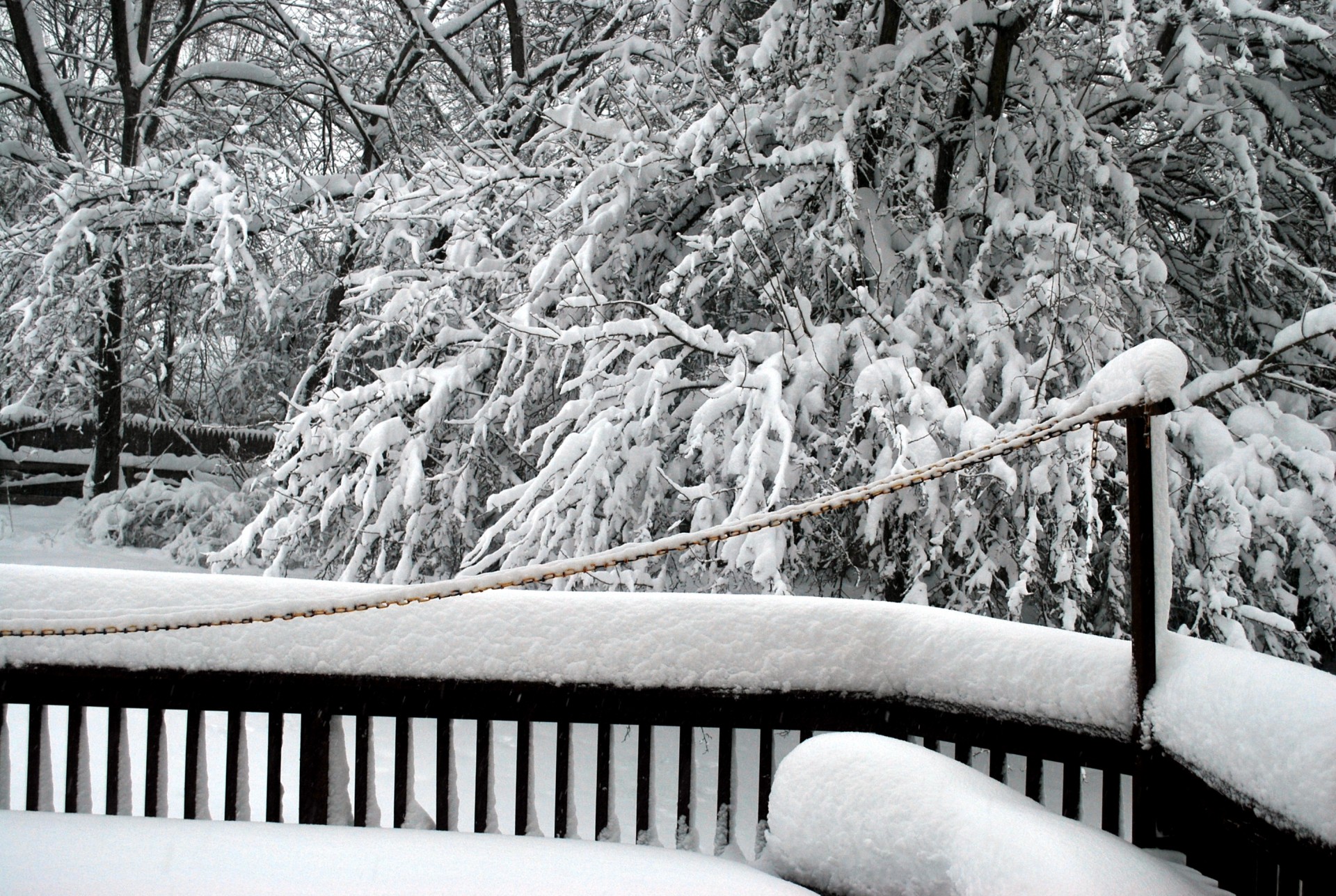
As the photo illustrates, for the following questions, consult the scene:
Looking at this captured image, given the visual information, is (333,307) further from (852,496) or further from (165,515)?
(852,496)

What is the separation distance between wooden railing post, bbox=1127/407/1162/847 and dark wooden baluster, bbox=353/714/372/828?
5.12 feet

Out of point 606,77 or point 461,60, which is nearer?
point 606,77

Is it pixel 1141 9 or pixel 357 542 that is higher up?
pixel 1141 9

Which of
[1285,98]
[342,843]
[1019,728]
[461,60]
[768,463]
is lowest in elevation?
[342,843]

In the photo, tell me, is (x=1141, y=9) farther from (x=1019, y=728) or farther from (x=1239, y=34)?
(x=1019, y=728)

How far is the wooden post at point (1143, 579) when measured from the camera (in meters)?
1.62

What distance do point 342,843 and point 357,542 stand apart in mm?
4156

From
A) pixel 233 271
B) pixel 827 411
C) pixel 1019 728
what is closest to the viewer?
pixel 1019 728

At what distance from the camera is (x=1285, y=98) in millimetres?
5445

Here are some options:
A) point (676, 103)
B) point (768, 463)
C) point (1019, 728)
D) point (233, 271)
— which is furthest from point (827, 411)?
point (233, 271)

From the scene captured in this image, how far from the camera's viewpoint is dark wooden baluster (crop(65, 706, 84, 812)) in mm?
2141

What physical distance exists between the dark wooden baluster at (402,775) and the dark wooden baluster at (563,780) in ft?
1.11

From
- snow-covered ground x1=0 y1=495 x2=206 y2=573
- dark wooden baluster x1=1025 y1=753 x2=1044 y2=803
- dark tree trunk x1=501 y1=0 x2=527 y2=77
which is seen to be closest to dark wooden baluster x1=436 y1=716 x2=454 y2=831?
dark wooden baluster x1=1025 y1=753 x2=1044 y2=803

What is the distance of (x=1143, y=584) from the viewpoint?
1.63m
